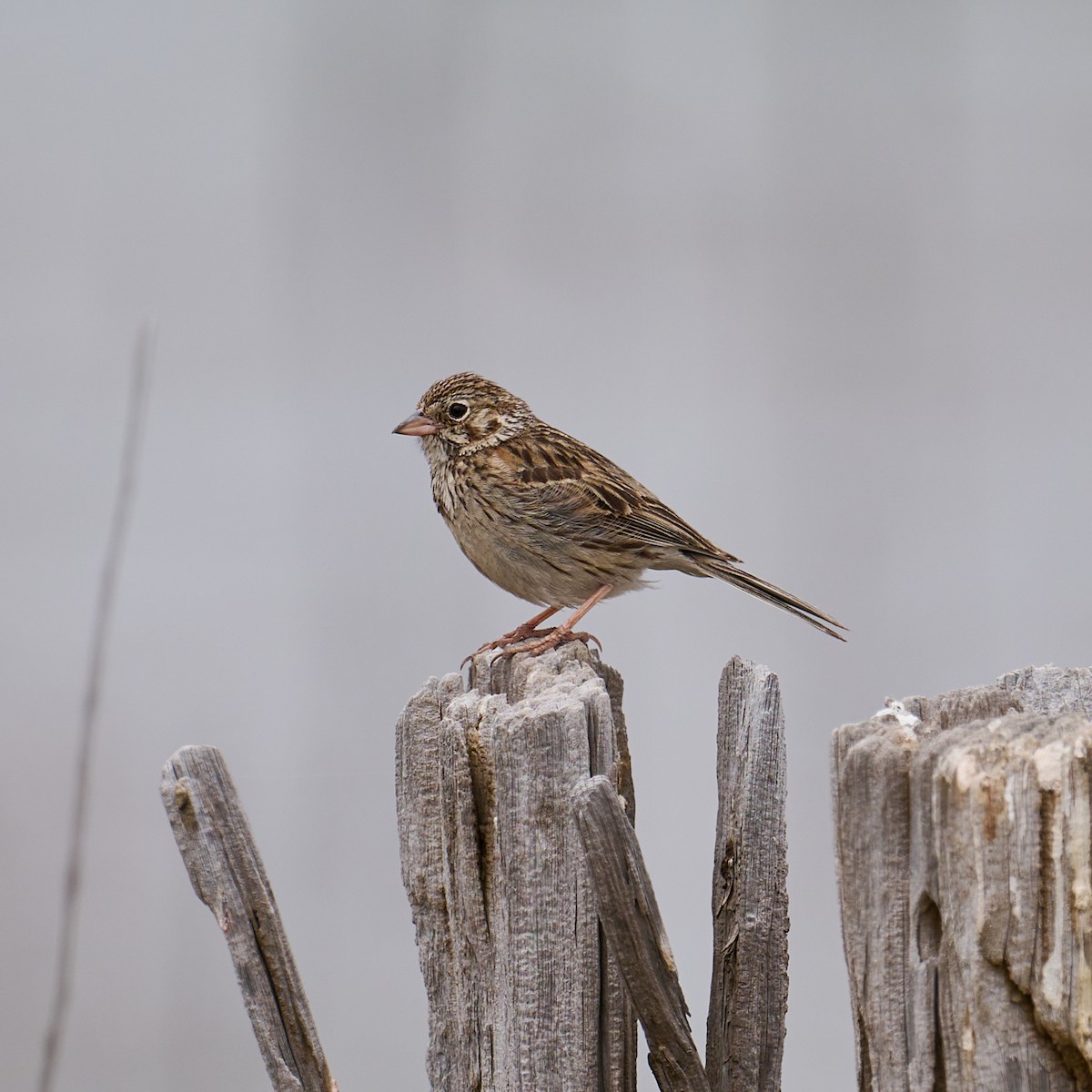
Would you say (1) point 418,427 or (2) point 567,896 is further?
(1) point 418,427

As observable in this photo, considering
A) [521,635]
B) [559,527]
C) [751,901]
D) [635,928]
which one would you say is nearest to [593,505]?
[559,527]

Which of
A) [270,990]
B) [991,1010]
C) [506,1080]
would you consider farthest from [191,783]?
[991,1010]

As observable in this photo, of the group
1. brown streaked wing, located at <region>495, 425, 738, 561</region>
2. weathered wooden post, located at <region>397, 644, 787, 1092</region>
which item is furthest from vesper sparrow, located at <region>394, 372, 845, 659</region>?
weathered wooden post, located at <region>397, 644, 787, 1092</region>

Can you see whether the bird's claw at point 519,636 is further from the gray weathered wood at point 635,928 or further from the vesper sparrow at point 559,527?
the gray weathered wood at point 635,928

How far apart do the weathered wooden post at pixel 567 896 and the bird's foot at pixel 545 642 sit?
65 centimetres

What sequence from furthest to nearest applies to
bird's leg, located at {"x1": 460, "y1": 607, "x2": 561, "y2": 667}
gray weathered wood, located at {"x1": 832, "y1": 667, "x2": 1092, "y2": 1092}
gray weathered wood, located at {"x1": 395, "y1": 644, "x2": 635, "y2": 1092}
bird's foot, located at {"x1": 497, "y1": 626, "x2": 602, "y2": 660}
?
bird's leg, located at {"x1": 460, "y1": 607, "x2": 561, "y2": 667} < bird's foot, located at {"x1": 497, "y1": 626, "x2": 602, "y2": 660} < gray weathered wood, located at {"x1": 395, "y1": 644, "x2": 635, "y2": 1092} < gray weathered wood, located at {"x1": 832, "y1": 667, "x2": 1092, "y2": 1092}

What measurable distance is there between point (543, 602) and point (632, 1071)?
92.4 inches

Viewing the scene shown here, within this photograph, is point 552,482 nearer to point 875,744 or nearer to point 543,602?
point 543,602

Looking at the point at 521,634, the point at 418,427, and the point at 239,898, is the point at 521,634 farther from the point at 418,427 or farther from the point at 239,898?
the point at 239,898

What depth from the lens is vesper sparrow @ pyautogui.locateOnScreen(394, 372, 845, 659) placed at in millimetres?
3836

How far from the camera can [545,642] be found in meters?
2.91

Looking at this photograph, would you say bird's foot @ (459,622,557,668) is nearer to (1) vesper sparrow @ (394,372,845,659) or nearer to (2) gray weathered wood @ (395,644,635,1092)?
(1) vesper sparrow @ (394,372,845,659)

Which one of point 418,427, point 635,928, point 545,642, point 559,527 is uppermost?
point 418,427

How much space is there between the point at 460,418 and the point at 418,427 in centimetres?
15
